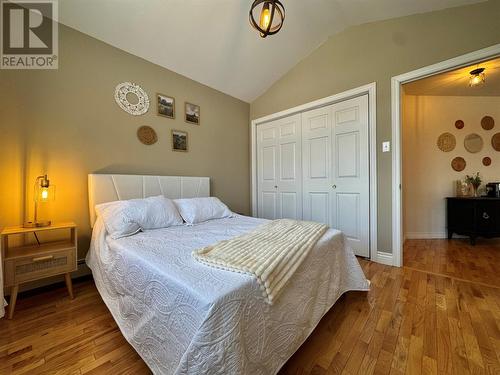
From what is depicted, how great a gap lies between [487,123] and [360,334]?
171 inches

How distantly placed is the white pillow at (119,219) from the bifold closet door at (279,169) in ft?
7.32

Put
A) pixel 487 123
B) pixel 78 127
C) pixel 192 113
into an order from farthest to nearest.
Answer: pixel 487 123 → pixel 192 113 → pixel 78 127

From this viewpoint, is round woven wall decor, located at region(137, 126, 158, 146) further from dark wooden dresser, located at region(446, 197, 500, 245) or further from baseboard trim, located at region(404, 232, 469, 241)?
dark wooden dresser, located at region(446, 197, 500, 245)

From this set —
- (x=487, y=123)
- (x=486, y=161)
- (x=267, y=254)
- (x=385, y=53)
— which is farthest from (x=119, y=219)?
(x=487, y=123)

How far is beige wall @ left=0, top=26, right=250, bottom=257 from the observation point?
1.76 metres

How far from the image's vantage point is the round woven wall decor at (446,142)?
3.53 metres

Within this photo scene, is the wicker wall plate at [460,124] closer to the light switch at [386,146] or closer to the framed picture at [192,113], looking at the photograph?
the light switch at [386,146]

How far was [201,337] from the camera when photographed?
0.72m

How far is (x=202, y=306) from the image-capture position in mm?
746

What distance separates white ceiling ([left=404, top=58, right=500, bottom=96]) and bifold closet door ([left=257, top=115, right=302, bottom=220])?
65.1 inches

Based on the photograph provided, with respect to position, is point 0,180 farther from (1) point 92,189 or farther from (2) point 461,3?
(2) point 461,3

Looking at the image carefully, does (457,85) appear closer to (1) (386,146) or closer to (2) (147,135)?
(1) (386,146)

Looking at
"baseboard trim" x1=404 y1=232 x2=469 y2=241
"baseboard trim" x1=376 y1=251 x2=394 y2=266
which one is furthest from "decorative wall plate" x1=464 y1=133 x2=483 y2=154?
"baseboard trim" x1=376 y1=251 x2=394 y2=266

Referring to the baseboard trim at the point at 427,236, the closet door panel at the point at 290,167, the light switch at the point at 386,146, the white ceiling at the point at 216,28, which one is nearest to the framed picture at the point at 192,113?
the white ceiling at the point at 216,28
